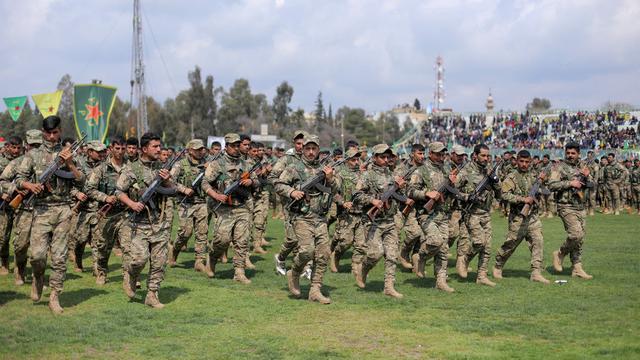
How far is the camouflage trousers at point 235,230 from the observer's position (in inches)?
460

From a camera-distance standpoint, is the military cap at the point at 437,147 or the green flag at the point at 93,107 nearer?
the military cap at the point at 437,147

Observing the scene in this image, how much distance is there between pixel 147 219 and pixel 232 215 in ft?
7.76

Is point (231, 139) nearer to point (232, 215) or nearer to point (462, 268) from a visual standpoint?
point (232, 215)

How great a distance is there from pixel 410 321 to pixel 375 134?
102 meters

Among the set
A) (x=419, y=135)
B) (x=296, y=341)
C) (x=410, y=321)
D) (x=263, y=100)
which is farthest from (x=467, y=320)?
(x=263, y=100)

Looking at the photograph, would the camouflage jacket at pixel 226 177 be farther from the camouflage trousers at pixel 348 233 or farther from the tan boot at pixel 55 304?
the tan boot at pixel 55 304

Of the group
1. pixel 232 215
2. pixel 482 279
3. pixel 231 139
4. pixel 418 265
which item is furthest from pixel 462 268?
pixel 231 139

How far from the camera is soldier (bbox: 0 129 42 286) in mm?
9562

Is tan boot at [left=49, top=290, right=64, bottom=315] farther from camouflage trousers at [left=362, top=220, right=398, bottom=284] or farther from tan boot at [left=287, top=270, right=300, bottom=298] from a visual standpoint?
camouflage trousers at [left=362, top=220, right=398, bottom=284]

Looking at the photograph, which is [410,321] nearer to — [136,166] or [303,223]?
[303,223]

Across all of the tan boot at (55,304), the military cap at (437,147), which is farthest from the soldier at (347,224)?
the tan boot at (55,304)

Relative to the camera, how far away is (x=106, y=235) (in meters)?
11.2

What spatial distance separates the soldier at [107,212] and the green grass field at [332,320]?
0.49m

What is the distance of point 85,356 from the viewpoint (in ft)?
23.9
